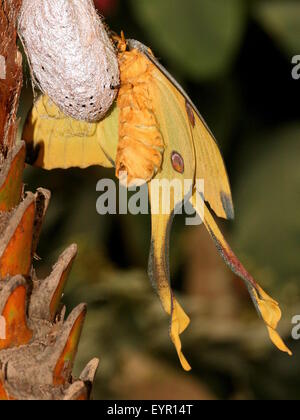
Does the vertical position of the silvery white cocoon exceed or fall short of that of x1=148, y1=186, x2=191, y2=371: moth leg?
it exceeds it

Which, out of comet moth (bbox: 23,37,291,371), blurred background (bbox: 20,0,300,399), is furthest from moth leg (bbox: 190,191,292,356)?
blurred background (bbox: 20,0,300,399)

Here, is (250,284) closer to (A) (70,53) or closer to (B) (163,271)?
(B) (163,271)

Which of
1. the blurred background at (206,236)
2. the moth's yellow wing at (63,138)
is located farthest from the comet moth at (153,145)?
the blurred background at (206,236)

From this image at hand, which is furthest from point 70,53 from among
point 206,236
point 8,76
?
point 206,236

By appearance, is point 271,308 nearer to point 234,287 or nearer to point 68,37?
point 68,37

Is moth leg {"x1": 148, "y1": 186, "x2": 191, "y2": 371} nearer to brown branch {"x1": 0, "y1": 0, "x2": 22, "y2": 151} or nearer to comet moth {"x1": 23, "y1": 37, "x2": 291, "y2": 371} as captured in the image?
comet moth {"x1": 23, "y1": 37, "x2": 291, "y2": 371}
